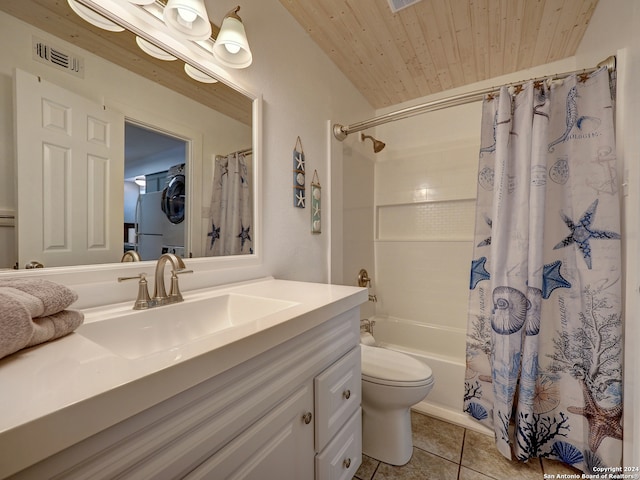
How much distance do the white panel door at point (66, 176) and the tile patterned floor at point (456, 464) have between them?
150cm

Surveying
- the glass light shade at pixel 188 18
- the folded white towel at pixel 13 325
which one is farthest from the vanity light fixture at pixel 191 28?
the folded white towel at pixel 13 325

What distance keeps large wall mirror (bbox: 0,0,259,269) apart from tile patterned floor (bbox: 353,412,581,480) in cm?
134

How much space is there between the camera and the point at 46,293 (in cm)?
51

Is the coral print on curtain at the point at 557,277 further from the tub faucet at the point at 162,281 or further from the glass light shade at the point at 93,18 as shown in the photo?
the glass light shade at the point at 93,18

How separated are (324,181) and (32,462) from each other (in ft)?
5.69

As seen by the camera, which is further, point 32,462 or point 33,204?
point 33,204

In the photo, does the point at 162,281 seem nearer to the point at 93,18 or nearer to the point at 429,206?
the point at 93,18

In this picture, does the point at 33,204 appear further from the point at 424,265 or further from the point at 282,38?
the point at 424,265

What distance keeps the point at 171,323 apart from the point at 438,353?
7.02 feet

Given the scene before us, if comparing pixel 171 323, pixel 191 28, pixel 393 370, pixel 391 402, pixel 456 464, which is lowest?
pixel 456 464

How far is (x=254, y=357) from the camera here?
605 millimetres

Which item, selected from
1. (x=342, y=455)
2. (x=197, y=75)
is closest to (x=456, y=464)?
(x=342, y=455)

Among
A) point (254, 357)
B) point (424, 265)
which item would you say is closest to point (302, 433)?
point (254, 357)

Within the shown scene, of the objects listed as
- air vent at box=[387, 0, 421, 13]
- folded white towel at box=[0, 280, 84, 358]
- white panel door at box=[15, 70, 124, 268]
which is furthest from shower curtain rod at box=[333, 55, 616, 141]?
folded white towel at box=[0, 280, 84, 358]
